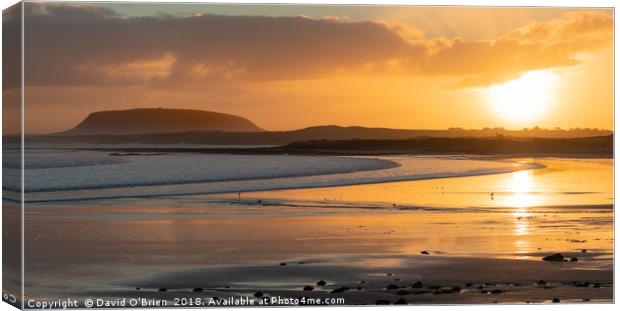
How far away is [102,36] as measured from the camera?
1200 centimetres

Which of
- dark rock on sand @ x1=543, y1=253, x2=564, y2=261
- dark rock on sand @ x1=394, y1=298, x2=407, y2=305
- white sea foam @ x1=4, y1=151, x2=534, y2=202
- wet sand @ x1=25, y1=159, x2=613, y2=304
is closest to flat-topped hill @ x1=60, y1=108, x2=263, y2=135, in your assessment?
white sea foam @ x1=4, y1=151, x2=534, y2=202

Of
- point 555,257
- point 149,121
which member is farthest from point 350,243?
point 149,121

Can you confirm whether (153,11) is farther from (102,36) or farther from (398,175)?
(398,175)

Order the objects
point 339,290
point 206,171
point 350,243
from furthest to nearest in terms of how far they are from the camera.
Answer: point 206,171
point 350,243
point 339,290

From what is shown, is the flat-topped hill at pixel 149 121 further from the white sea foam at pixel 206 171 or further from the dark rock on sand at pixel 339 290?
the dark rock on sand at pixel 339 290

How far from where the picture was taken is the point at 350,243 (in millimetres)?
12086

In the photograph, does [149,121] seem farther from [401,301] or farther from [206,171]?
[401,301]

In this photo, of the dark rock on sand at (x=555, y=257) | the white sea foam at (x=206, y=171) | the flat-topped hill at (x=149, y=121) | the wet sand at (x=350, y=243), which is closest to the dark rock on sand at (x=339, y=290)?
the wet sand at (x=350, y=243)

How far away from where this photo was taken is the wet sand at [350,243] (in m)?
11.7

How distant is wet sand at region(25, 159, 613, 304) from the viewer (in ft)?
38.5

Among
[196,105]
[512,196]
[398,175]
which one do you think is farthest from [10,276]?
[512,196]

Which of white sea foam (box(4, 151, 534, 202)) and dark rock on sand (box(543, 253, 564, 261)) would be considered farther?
dark rock on sand (box(543, 253, 564, 261))

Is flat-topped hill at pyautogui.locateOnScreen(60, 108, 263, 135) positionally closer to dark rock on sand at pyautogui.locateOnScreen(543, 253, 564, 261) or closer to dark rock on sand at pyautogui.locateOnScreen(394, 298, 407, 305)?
dark rock on sand at pyautogui.locateOnScreen(394, 298, 407, 305)

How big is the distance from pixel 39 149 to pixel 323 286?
2801mm
